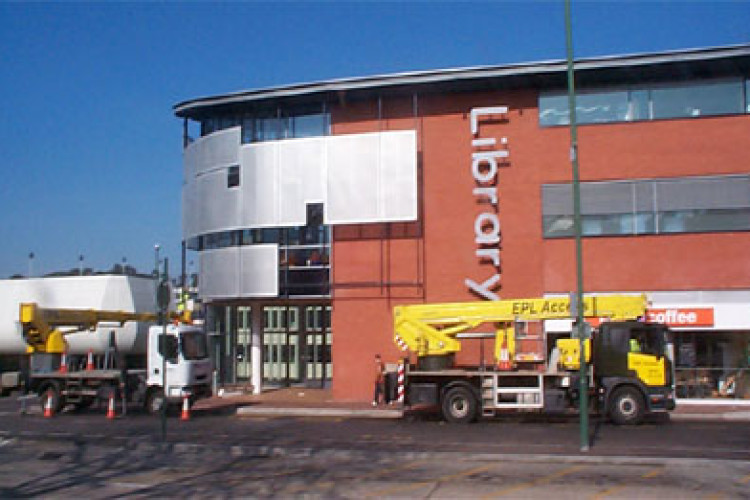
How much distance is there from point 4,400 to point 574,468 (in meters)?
27.5

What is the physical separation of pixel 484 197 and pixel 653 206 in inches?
227

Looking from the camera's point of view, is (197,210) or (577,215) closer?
(577,215)

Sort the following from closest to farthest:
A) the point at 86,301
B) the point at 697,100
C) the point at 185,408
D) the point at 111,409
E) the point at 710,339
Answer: the point at 185,408
the point at 111,409
the point at 710,339
the point at 697,100
the point at 86,301

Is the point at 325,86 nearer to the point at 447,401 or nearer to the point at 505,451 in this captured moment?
the point at 447,401

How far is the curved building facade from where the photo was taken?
26062 mm

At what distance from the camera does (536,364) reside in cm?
2223

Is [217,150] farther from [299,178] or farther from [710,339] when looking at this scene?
[710,339]

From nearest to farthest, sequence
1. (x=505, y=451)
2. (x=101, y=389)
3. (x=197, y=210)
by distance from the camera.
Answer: (x=505, y=451) < (x=101, y=389) < (x=197, y=210)

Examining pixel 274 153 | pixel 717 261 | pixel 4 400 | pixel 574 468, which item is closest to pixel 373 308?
pixel 274 153

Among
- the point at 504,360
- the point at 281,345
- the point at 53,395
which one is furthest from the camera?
the point at 281,345

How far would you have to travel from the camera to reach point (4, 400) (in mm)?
33188

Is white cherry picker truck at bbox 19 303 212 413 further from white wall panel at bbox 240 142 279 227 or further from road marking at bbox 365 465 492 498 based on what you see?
road marking at bbox 365 465 492 498

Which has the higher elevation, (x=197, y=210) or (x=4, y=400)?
(x=197, y=210)

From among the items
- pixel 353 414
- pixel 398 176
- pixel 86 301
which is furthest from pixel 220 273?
pixel 86 301
